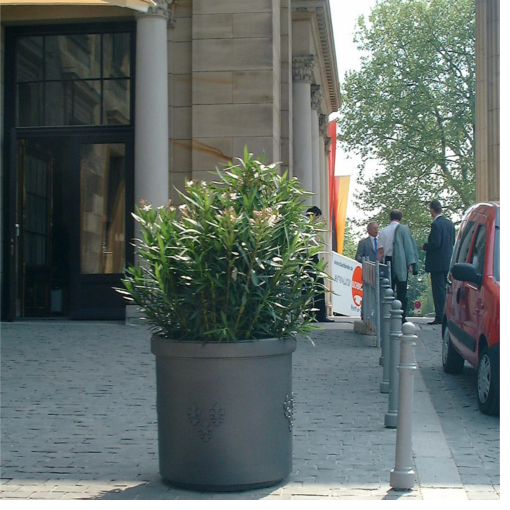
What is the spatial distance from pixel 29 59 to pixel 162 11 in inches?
110

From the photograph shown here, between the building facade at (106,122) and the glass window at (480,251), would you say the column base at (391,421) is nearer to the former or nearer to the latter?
the glass window at (480,251)

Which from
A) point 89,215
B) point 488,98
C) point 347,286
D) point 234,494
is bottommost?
point 234,494

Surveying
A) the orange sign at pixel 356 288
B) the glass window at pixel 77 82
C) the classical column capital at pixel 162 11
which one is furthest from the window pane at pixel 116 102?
the orange sign at pixel 356 288

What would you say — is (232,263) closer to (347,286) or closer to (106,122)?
(106,122)

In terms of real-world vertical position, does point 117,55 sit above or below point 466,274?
above

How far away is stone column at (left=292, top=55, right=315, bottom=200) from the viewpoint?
78.6ft

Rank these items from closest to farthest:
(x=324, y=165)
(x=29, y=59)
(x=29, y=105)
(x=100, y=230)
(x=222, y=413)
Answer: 1. (x=222, y=413)
2. (x=100, y=230)
3. (x=29, y=105)
4. (x=29, y=59)
5. (x=324, y=165)

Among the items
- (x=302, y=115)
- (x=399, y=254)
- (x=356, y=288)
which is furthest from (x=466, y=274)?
(x=356, y=288)

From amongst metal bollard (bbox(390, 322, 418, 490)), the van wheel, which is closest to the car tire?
the van wheel

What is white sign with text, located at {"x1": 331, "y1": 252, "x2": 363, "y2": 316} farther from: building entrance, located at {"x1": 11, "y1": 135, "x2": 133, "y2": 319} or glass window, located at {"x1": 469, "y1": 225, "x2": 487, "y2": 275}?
glass window, located at {"x1": 469, "y1": 225, "x2": 487, "y2": 275}

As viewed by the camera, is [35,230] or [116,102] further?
[35,230]

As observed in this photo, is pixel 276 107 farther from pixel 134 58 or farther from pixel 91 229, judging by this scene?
pixel 91 229

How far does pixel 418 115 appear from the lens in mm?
53438

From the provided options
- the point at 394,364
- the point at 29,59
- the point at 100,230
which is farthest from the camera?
the point at 29,59
